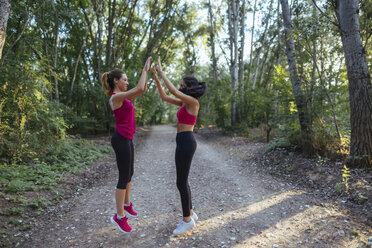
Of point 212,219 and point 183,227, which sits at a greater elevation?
point 183,227

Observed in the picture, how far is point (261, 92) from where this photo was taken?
39.6 ft

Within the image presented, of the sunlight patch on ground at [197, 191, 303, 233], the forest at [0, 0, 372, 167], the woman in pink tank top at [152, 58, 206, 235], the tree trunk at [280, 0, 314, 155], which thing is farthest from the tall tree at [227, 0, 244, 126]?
the woman in pink tank top at [152, 58, 206, 235]

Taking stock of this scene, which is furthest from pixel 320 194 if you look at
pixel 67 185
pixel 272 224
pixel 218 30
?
pixel 218 30

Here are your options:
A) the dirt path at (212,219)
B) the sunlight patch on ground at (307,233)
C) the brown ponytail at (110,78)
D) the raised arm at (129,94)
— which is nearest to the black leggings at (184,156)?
the dirt path at (212,219)

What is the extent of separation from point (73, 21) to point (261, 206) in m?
12.3

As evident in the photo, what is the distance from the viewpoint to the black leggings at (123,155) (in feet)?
10.2

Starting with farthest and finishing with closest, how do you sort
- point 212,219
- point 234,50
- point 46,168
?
point 234,50 → point 46,168 → point 212,219

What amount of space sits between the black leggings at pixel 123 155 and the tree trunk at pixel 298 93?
561cm

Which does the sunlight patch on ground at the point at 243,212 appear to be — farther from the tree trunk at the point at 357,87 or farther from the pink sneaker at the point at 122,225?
the tree trunk at the point at 357,87

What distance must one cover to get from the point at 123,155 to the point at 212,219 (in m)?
1.93

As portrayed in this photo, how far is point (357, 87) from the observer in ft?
17.4

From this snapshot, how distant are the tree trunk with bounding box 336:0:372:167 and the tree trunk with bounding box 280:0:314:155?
4.25 ft

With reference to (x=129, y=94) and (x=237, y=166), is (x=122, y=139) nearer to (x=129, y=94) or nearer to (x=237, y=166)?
(x=129, y=94)

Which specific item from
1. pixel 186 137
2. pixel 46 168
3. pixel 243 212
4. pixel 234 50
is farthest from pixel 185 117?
pixel 234 50
